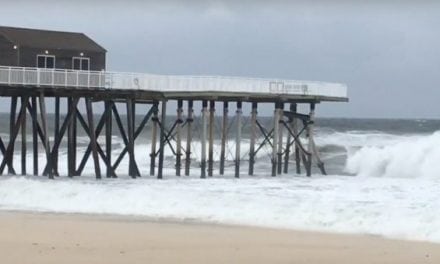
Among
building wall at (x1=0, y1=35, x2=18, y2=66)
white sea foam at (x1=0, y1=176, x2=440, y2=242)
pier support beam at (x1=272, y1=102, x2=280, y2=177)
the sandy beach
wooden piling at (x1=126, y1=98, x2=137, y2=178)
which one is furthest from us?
pier support beam at (x1=272, y1=102, x2=280, y2=177)

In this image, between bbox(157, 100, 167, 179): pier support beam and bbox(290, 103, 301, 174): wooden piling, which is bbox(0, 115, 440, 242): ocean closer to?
bbox(157, 100, 167, 179): pier support beam

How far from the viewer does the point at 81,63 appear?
2878 cm

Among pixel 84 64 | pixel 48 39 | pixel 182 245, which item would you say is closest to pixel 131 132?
pixel 84 64

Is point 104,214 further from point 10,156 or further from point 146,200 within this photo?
point 10,156

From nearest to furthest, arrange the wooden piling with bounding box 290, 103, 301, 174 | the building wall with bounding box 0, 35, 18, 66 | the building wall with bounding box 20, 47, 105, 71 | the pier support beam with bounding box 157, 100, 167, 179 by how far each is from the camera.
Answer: the building wall with bounding box 0, 35, 18, 66 → the building wall with bounding box 20, 47, 105, 71 → the pier support beam with bounding box 157, 100, 167, 179 → the wooden piling with bounding box 290, 103, 301, 174

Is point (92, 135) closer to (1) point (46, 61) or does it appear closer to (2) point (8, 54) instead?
(1) point (46, 61)

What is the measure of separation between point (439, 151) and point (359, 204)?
1856 centimetres

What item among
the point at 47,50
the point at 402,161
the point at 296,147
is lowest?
the point at 402,161

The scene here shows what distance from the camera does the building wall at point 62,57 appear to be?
2756 cm

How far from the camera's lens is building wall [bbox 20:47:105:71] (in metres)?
27.6

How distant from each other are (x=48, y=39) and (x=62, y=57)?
3.72ft

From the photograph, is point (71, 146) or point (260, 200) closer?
point (260, 200)

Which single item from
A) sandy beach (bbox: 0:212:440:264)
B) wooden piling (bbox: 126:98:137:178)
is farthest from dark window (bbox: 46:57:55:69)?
sandy beach (bbox: 0:212:440:264)

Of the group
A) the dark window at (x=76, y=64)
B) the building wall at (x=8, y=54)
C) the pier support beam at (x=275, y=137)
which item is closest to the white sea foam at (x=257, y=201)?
the pier support beam at (x=275, y=137)
